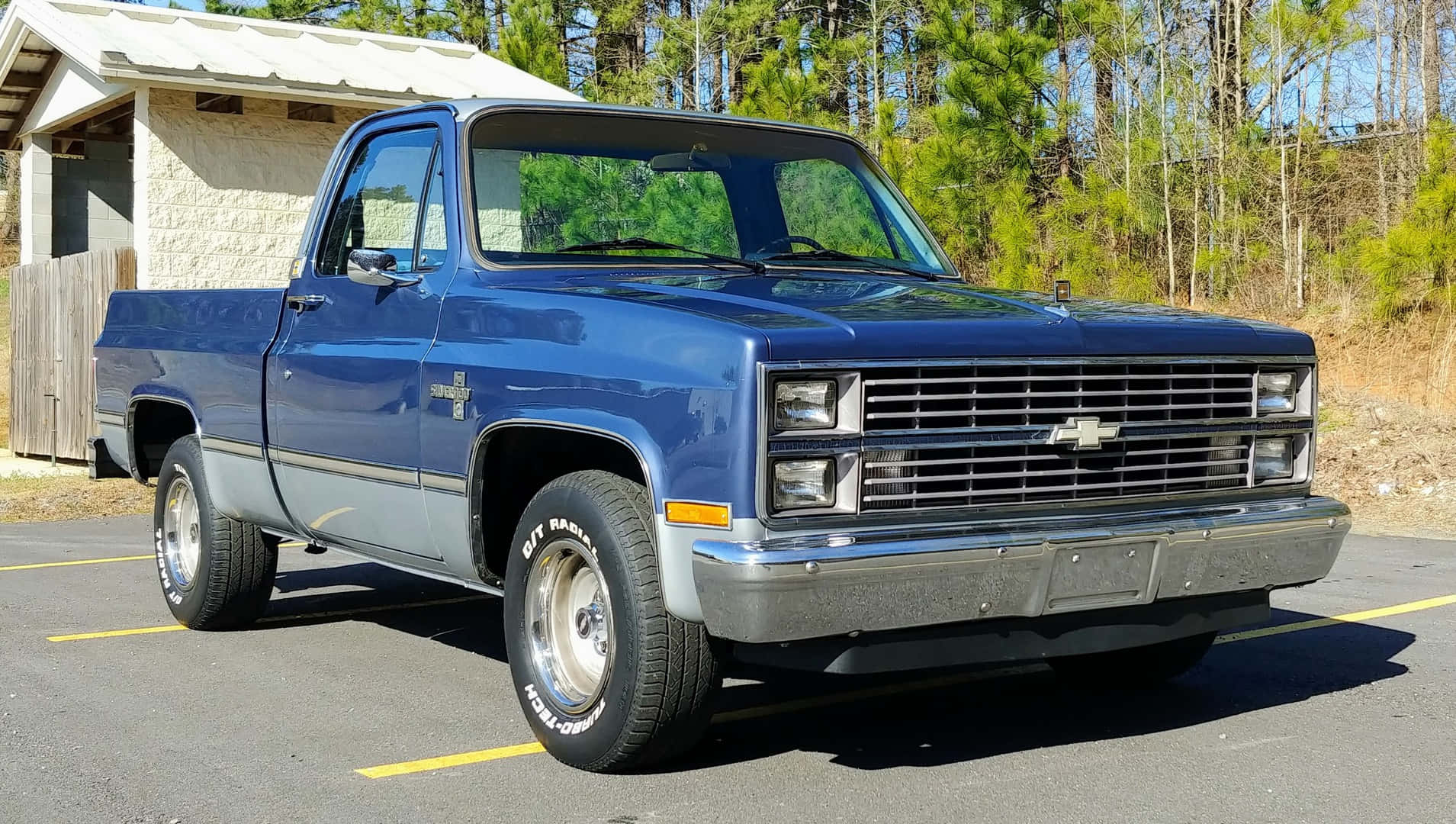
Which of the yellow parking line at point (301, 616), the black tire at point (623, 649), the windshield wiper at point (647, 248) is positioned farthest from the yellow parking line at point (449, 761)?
the yellow parking line at point (301, 616)

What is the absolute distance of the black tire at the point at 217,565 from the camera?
7016 mm

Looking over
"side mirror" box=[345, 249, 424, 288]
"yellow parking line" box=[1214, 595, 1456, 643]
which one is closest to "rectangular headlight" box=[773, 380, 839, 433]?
"side mirror" box=[345, 249, 424, 288]

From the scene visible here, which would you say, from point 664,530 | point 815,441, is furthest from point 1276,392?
point 664,530

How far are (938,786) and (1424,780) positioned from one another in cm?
143

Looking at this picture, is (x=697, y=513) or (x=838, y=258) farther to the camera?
(x=838, y=258)

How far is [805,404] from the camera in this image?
4.25 meters

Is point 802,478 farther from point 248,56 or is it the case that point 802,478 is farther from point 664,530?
point 248,56

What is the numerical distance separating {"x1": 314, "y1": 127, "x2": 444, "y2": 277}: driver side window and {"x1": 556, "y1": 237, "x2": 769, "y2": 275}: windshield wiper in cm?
52

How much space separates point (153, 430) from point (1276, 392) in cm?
535

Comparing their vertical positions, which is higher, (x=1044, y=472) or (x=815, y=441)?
(x=815, y=441)

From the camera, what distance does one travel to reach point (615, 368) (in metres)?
4.55

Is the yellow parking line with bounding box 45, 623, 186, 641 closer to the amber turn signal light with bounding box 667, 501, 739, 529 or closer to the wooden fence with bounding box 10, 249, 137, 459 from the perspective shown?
the amber turn signal light with bounding box 667, 501, 739, 529

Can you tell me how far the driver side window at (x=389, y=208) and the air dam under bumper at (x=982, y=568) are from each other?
2.10 m

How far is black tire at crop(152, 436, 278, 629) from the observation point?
7016 mm
